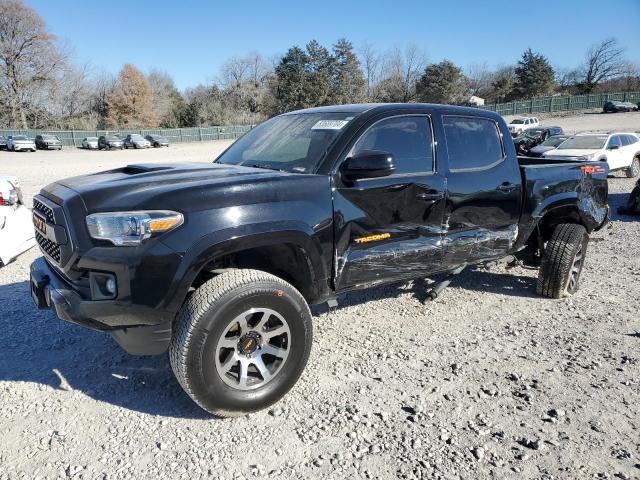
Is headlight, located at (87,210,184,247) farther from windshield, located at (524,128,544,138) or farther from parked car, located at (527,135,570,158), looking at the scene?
windshield, located at (524,128,544,138)

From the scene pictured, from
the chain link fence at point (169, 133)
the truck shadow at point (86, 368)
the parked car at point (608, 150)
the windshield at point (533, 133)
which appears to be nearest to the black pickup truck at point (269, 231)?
the truck shadow at point (86, 368)

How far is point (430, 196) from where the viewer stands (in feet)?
12.0

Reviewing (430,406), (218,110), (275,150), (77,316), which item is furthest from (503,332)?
(218,110)

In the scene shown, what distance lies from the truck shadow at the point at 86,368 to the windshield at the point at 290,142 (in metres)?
1.73

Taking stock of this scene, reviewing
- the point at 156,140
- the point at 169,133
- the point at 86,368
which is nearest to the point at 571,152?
the point at 86,368

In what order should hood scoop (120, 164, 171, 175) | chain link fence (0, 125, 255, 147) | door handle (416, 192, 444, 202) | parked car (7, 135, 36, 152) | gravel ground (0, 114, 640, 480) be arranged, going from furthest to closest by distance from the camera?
chain link fence (0, 125, 255, 147) → parked car (7, 135, 36, 152) → door handle (416, 192, 444, 202) → hood scoop (120, 164, 171, 175) → gravel ground (0, 114, 640, 480)

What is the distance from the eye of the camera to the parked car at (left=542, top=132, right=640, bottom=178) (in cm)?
1512

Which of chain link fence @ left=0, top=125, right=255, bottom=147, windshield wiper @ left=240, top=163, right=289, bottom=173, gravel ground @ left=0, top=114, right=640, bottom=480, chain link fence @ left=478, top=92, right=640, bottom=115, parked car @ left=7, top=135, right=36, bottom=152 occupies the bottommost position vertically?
gravel ground @ left=0, top=114, right=640, bottom=480

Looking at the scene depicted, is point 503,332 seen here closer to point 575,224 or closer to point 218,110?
point 575,224

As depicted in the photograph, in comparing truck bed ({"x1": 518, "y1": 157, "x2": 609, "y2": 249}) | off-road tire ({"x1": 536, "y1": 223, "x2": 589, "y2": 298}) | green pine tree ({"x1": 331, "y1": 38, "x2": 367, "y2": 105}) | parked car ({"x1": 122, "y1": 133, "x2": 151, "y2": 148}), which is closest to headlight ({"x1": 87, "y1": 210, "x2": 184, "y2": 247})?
truck bed ({"x1": 518, "y1": 157, "x2": 609, "y2": 249})

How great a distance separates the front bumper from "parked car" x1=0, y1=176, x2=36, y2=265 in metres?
3.41

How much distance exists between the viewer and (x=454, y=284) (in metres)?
5.41

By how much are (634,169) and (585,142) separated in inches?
76.6

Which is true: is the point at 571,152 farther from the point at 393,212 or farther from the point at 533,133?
the point at 393,212
